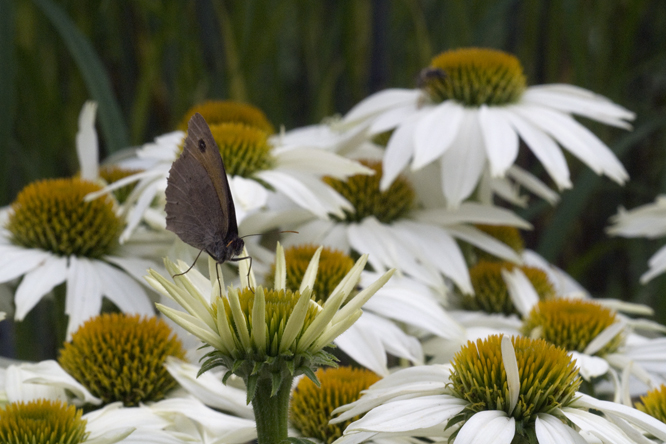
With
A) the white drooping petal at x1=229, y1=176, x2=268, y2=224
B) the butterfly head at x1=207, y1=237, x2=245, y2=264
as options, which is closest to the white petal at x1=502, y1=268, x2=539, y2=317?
the white drooping petal at x1=229, y1=176, x2=268, y2=224

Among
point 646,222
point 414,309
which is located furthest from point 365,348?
point 646,222

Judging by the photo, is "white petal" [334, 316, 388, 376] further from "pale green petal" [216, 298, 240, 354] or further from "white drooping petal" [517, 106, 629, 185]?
"white drooping petal" [517, 106, 629, 185]

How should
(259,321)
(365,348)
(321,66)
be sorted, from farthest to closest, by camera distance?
(321,66), (365,348), (259,321)

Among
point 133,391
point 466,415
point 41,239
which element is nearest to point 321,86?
point 41,239

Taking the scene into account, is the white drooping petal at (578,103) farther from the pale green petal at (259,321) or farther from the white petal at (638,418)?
the pale green petal at (259,321)

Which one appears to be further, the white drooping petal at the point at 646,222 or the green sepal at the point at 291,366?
the white drooping petal at the point at 646,222

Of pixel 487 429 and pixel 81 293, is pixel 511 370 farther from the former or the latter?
pixel 81 293

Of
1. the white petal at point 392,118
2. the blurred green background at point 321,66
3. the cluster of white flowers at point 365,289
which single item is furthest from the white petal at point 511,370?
the blurred green background at point 321,66
